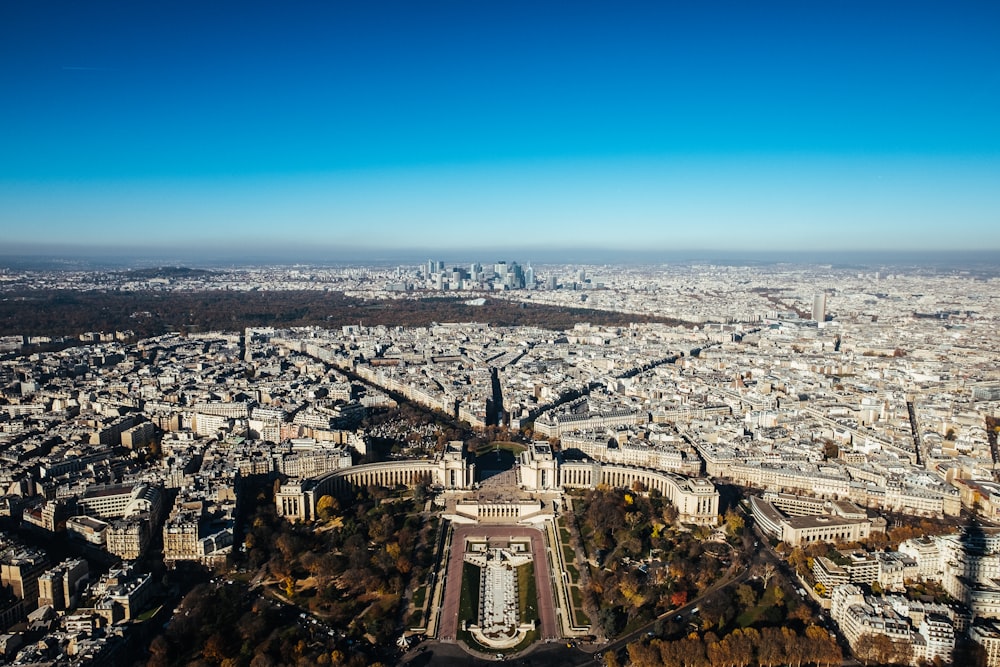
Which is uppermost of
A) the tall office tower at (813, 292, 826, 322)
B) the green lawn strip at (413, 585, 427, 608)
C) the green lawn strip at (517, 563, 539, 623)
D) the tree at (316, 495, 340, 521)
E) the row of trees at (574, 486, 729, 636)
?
the tall office tower at (813, 292, 826, 322)

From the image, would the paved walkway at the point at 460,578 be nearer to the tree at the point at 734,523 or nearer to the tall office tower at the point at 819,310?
the tree at the point at 734,523

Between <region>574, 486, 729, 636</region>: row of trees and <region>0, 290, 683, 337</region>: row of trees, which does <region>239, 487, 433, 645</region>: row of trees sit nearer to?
<region>574, 486, 729, 636</region>: row of trees

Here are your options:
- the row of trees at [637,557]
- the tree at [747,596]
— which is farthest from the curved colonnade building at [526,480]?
the tree at [747,596]

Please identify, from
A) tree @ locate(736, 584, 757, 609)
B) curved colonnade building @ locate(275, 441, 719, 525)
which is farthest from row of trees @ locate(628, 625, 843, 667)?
curved colonnade building @ locate(275, 441, 719, 525)

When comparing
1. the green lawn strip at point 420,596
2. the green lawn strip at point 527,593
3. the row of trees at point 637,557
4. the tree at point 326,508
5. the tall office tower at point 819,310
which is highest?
the tall office tower at point 819,310

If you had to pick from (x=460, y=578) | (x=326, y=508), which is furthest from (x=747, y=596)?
(x=326, y=508)

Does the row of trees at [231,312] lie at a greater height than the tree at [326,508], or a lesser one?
greater

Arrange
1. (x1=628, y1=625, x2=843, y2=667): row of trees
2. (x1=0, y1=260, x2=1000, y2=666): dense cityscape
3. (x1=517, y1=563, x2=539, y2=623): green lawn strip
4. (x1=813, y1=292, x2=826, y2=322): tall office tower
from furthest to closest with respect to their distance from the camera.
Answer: (x1=813, y1=292, x2=826, y2=322): tall office tower
(x1=517, y1=563, x2=539, y2=623): green lawn strip
(x1=0, y1=260, x2=1000, y2=666): dense cityscape
(x1=628, y1=625, x2=843, y2=667): row of trees

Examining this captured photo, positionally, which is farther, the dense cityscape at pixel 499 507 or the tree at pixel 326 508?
the tree at pixel 326 508
